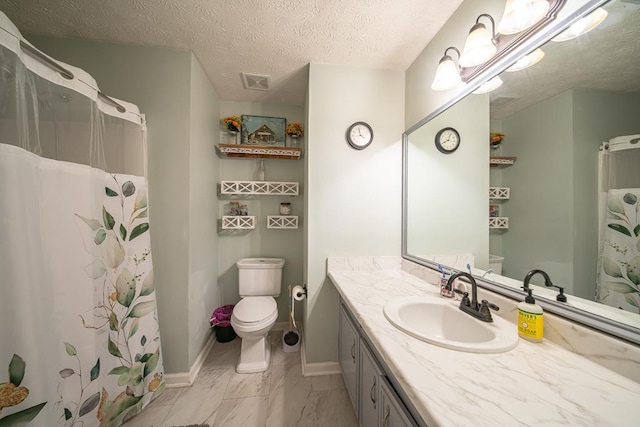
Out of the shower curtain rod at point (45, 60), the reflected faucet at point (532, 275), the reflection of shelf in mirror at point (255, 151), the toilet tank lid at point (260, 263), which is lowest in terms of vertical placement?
the toilet tank lid at point (260, 263)

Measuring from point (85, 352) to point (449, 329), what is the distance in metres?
1.71

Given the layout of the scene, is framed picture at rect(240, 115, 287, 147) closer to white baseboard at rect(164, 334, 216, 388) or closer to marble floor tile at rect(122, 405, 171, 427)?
white baseboard at rect(164, 334, 216, 388)

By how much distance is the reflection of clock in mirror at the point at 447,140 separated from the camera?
1.20 metres

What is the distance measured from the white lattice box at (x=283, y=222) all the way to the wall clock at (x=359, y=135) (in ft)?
3.06

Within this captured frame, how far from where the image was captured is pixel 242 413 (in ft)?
4.07

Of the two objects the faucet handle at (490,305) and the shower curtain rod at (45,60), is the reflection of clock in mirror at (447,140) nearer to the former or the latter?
the faucet handle at (490,305)

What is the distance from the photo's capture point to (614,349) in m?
0.56

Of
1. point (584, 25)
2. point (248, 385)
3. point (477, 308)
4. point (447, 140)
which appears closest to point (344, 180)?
point (447, 140)

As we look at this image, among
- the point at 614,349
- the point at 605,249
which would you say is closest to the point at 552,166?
the point at 605,249

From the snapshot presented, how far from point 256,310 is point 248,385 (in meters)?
0.49

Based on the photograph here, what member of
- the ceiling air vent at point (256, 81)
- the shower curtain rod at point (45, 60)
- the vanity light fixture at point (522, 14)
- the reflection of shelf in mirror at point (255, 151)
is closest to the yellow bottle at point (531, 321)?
the vanity light fixture at point (522, 14)

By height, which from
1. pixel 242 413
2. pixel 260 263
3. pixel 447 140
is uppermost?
pixel 447 140

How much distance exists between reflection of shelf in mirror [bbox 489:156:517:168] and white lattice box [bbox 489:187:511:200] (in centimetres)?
10

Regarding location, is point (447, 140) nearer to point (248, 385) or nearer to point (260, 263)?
point (260, 263)
